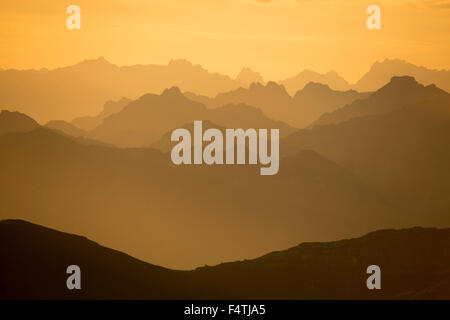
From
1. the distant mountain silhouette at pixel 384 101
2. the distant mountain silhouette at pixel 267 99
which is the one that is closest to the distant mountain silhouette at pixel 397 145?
the distant mountain silhouette at pixel 384 101

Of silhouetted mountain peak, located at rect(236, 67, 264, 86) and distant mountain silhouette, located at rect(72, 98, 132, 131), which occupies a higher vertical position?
silhouetted mountain peak, located at rect(236, 67, 264, 86)

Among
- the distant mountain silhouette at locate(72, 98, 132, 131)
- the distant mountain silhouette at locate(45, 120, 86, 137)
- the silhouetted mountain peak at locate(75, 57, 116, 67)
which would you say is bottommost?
the distant mountain silhouette at locate(45, 120, 86, 137)

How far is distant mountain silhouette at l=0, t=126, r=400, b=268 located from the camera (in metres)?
18.4

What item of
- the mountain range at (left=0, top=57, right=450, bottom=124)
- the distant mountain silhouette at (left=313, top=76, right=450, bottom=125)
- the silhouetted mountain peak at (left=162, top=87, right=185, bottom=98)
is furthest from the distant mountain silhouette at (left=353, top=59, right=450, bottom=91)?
the silhouetted mountain peak at (left=162, top=87, right=185, bottom=98)

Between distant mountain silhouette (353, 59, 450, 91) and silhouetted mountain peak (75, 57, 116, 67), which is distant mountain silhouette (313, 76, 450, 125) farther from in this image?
silhouetted mountain peak (75, 57, 116, 67)

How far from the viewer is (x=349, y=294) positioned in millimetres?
18328

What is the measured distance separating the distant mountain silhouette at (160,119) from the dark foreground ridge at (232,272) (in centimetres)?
324

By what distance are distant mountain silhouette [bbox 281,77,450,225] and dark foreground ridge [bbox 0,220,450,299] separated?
95 centimetres

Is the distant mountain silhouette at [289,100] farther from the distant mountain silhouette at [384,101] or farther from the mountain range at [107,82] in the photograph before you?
the mountain range at [107,82]

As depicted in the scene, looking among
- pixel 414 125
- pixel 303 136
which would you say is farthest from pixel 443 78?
pixel 303 136

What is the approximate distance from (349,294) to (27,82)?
10.2 metres

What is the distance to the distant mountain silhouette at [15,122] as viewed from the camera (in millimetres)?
18922
